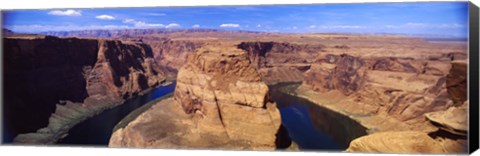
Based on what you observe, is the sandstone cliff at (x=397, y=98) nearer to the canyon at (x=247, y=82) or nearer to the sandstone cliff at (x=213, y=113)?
the canyon at (x=247, y=82)

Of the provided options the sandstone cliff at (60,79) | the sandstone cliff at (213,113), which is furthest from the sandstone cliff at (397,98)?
the sandstone cliff at (60,79)

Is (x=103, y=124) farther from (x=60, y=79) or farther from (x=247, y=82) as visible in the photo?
(x=247, y=82)

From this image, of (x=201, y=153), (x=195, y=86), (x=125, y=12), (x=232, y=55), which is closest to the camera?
(x=201, y=153)

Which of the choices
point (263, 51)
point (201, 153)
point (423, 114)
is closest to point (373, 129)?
point (423, 114)

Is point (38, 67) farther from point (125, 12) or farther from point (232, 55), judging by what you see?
point (232, 55)

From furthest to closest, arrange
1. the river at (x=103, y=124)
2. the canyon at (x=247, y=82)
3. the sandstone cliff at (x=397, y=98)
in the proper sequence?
the river at (x=103, y=124) < the canyon at (x=247, y=82) < the sandstone cliff at (x=397, y=98)

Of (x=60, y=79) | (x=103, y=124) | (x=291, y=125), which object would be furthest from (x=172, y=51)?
(x=291, y=125)
